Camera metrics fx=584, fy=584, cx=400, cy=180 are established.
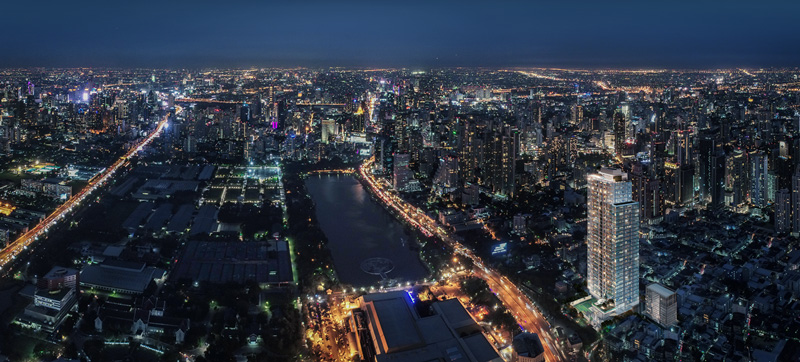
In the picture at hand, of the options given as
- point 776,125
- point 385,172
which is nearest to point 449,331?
point 385,172

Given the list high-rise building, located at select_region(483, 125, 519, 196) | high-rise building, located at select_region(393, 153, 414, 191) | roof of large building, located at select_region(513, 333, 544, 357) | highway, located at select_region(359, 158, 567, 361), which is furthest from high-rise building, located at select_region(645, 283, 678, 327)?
high-rise building, located at select_region(393, 153, 414, 191)

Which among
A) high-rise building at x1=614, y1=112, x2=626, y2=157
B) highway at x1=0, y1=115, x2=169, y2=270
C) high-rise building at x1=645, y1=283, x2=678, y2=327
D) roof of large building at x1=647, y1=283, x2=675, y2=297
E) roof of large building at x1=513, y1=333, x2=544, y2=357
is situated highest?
high-rise building at x1=614, y1=112, x2=626, y2=157

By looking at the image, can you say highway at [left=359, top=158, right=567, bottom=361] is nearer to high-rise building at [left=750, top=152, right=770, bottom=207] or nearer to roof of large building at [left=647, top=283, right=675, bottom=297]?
roof of large building at [left=647, top=283, right=675, bottom=297]

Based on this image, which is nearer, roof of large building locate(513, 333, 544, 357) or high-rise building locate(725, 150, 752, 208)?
roof of large building locate(513, 333, 544, 357)

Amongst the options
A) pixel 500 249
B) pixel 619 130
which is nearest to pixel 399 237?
pixel 500 249

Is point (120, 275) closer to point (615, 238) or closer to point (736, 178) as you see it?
point (615, 238)

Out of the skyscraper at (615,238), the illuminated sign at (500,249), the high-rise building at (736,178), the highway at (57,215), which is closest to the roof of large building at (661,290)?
the skyscraper at (615,238)
